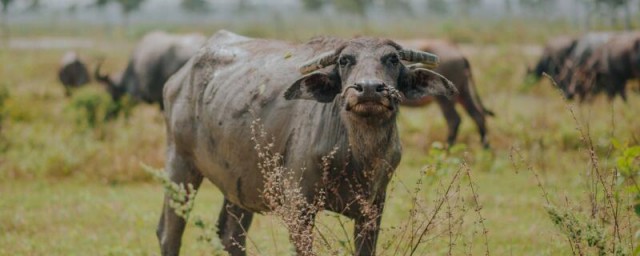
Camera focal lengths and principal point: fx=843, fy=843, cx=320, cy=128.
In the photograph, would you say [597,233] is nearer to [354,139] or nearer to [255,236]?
[354,139]

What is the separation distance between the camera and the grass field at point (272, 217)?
557 cm

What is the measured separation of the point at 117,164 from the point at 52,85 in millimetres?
13069

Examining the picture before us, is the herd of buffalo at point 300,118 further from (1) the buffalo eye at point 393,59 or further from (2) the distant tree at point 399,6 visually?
(2) the distant tree at point 399,6

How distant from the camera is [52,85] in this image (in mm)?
21938

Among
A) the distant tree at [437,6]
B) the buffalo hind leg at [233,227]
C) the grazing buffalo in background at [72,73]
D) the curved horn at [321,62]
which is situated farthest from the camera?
the distant tree at [437,6]

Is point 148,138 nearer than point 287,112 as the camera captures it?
No

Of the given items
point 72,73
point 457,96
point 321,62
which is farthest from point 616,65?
point 321,62

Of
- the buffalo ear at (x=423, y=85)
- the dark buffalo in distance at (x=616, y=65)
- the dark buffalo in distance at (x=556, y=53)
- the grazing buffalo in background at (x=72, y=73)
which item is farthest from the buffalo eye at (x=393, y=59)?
the grazing buffalo in background at (x=72, y=73)

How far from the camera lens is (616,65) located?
16.6m

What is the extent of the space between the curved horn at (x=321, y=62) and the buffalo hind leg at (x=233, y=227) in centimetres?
155

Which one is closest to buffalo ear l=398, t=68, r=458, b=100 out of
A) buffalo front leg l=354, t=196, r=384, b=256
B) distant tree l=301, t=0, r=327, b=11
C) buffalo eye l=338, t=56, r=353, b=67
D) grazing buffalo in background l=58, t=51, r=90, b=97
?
buffalo eye l=338, t=56, r=353, b=67

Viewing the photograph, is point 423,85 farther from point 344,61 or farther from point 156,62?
point 156,62

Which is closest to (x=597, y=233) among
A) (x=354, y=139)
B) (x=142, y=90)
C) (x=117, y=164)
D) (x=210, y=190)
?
(x=354, y=139)

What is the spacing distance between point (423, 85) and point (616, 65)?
43.6ft
